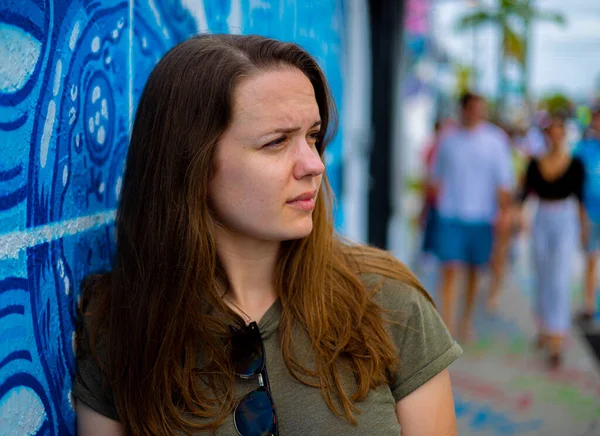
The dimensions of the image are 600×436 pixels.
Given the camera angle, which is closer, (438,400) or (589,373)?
(438,400)

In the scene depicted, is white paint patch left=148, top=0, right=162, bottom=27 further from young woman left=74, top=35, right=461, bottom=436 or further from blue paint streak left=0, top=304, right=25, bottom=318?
blue paint streak left=0, top=304, right=25, bottom=318

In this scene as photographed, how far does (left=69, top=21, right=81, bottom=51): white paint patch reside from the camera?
1.53 meters

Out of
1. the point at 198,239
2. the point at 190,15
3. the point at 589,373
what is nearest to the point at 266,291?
the point at 198,239

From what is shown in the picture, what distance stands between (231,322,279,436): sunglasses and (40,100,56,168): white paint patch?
55cm

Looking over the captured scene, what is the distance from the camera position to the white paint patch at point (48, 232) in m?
1.29

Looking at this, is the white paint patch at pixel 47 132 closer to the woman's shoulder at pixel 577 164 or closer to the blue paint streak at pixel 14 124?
the blue paint streak at pixel 14 124

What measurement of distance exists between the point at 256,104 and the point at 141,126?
0.91ft

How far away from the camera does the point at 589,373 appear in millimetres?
5309

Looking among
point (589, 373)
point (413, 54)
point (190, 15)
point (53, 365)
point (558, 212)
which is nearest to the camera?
point (53, 365)

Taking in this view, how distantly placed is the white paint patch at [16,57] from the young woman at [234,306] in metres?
0.29

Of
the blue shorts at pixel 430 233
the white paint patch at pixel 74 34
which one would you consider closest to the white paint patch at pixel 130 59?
the white paint patch at pixel 74 34

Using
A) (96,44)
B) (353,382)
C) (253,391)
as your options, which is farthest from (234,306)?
(96,44)

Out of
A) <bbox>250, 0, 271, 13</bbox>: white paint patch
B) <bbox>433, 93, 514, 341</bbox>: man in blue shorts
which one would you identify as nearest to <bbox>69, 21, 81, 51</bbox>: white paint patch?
<bbox>250, 0, 271, 13</bbox>: white paint patch

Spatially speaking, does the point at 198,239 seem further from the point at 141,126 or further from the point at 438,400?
the point at 438,400
